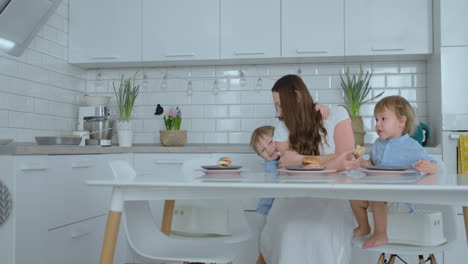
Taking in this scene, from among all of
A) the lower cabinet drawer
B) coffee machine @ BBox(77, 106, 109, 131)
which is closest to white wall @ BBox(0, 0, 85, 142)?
coffee machine @ BBox(77, 106, 109, 131)

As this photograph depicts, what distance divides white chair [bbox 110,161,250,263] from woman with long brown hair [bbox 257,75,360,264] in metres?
0.20

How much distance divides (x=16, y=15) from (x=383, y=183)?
102 inches

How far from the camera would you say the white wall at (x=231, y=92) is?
4.01m

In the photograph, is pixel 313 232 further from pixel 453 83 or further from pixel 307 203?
pixel 453 83

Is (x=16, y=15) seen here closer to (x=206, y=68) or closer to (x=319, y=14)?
(x=206, y=68)

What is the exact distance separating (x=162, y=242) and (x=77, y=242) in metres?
1.12

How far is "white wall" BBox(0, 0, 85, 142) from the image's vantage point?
3.33m

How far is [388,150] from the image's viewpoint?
2.27 m

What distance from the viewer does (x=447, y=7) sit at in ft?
11.3

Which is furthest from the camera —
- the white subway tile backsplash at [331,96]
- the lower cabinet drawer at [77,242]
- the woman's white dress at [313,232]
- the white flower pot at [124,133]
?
the white subway tile backsplash at [331,96]

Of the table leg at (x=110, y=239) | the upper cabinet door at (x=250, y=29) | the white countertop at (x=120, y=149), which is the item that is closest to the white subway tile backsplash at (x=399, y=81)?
the white countertop at (x=120, y=149)

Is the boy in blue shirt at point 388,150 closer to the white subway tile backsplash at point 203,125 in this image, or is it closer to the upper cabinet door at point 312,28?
the upper cabinet door at point 312,28

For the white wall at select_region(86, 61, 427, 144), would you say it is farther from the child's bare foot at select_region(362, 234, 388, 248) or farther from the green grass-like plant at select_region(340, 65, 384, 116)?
the child's bare foot at select_region(362, 234, 388, 248)

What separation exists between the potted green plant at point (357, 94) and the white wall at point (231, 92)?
6 cm
